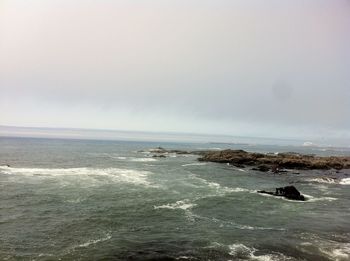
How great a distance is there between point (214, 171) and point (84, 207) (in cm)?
3745

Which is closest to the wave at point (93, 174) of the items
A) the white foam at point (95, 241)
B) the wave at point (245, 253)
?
the white foam at point (95, 241)

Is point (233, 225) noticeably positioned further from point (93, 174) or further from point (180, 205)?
point (93, 174)

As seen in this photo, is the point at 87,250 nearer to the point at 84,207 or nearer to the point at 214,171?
the point at 84,207

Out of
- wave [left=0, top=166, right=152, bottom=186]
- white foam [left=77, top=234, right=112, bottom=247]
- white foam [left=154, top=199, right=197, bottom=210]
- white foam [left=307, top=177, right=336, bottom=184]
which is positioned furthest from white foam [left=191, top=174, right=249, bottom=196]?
white foam [left=77, top=234, right=112, bottom=247]

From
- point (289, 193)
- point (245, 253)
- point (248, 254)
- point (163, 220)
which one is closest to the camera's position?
point (248, 254)

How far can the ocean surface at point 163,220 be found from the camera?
80.9ft

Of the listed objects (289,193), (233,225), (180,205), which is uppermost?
(289,193)

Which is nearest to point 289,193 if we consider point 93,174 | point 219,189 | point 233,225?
point 219,189

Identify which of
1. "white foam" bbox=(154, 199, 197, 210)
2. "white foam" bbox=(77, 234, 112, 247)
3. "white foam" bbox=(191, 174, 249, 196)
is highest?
"white foam" bbox=(191, 174, 249, 196)

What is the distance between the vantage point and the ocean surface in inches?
971

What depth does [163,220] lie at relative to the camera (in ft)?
106

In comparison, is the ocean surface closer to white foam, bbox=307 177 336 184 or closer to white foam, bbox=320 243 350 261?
white foam, bbox=320 243 350 261

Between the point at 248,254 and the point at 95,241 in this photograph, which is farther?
the point at 95,241

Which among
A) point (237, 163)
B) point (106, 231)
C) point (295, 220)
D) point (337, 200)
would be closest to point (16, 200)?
point (106, 231)
